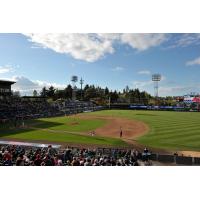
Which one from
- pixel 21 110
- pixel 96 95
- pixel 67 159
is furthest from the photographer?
pixel 96 95

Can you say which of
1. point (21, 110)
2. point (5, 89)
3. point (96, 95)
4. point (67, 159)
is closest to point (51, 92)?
point (96, 95)

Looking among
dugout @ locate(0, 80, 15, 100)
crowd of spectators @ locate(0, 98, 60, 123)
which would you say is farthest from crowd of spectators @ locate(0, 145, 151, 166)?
dugout @ locate(0, 80, 15, 100)

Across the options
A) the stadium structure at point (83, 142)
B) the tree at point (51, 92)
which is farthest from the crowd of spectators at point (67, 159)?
the tree at point (51, 92)

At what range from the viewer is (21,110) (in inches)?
2080

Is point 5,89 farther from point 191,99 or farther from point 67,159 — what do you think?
point 191,99

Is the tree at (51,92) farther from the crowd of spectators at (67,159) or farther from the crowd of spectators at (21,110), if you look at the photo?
the crowd of spectators at (67,159)

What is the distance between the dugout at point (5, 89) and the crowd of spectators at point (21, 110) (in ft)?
7.50

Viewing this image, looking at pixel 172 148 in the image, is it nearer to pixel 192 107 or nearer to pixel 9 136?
pixel 9 136

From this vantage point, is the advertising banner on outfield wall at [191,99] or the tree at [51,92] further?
the tree at [51,92]

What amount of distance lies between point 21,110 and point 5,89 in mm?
9146

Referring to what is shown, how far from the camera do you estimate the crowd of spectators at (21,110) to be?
4747cm
